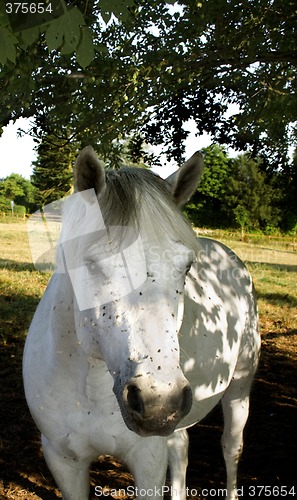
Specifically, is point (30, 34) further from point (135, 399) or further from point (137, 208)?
point (135, 399)

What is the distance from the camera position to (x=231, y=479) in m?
3.66

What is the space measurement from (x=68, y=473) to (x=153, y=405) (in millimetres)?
1253

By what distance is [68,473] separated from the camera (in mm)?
2545

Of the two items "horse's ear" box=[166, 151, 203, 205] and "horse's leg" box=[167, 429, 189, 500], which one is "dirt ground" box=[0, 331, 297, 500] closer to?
"horse's leg" box=[167, 429, 189, 500]

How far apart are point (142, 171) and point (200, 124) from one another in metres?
4.02

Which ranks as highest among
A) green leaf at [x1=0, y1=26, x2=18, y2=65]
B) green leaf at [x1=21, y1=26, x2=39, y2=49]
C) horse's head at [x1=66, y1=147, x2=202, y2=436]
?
green leaf at [x1=21, y1=26, x2=39, y2=49]

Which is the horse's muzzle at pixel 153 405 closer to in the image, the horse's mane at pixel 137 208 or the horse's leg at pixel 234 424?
the horse's mane at pixel 137 208

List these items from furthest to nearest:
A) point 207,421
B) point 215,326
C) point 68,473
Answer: point 207,421
point 215,326
point 68,473

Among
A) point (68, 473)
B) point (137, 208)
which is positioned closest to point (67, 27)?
point (137, 208)

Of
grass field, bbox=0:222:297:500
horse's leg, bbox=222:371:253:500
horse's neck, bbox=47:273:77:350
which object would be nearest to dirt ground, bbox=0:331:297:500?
grass field, bbox=0:222:297:500

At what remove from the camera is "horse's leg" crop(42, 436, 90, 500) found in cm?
253

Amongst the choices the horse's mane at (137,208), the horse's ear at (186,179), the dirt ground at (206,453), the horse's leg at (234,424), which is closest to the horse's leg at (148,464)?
the horse's mane at (137,208)

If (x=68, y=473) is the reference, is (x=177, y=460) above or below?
below

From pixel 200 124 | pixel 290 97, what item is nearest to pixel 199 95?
pixel 200 124
